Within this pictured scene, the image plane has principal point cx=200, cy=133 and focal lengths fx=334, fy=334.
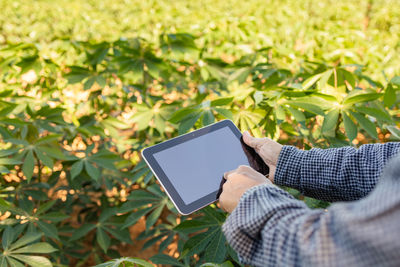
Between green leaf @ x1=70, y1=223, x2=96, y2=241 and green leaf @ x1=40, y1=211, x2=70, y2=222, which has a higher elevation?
green leaf @ x1=40, y1=211, x2=70, y2=222

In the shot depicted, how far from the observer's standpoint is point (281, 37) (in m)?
3.09

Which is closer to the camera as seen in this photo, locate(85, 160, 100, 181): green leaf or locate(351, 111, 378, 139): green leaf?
locate(351, 111, 378, 139): green leaf

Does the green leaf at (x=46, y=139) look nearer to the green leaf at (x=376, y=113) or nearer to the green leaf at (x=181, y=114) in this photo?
the green leaf at (x=181, y=114)

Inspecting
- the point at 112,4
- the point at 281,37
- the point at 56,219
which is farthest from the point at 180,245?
the point at 112,4

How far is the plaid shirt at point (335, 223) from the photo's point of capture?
1.59 ft

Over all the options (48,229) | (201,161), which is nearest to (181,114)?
(201,161)

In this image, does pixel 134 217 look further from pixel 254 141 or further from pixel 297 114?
pixel 297 114

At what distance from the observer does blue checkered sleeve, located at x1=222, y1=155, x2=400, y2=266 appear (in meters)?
0.48

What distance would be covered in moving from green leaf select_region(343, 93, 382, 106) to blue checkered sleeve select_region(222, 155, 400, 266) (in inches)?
26.9

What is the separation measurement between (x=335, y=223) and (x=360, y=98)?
2.66ft

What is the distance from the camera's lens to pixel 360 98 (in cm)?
121

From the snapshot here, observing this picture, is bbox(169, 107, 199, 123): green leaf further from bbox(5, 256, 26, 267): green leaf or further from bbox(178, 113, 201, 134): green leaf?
bbox(5, 256, 26, 267): green leaf

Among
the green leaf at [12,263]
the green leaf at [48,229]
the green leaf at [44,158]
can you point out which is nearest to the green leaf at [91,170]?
the green leaf at [44,158]

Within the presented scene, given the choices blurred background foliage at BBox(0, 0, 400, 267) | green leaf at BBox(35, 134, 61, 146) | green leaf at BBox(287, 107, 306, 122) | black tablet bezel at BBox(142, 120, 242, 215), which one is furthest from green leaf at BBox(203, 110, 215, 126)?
green leaf at BBox(35, 134, 61, 146)
